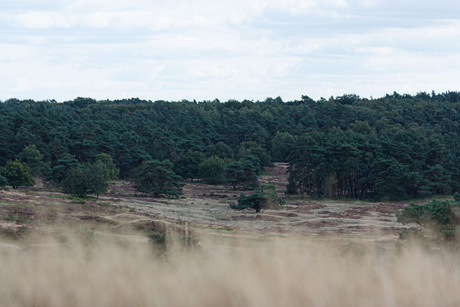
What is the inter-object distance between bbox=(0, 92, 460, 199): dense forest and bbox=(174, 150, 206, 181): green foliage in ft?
0.49

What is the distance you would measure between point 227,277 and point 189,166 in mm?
70881

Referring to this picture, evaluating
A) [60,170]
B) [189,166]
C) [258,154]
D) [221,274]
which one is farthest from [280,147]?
[221,274]

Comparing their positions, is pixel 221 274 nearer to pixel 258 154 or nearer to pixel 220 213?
pixel 220 213

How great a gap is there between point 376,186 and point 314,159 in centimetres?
725

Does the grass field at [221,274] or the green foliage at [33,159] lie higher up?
the green foliage at [33,159]

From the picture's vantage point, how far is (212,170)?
237 feet

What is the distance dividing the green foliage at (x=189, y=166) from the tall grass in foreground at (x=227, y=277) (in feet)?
228

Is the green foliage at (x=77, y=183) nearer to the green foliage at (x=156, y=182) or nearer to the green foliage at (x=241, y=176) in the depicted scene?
the green foliage at (x=156, y=182)

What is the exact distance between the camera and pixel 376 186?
54625mm

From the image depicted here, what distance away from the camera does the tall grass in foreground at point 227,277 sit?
200 inches

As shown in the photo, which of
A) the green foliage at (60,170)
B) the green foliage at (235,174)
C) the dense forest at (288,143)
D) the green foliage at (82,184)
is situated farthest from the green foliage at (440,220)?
the green foliage at (235,174)

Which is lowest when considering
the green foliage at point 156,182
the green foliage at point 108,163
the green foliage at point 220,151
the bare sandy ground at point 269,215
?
the bare sandy ground at point 269,215

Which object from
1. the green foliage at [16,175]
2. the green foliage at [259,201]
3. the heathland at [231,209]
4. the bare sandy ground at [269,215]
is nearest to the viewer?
the heathland at [231,209]

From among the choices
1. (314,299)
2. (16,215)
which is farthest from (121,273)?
(16,215)
